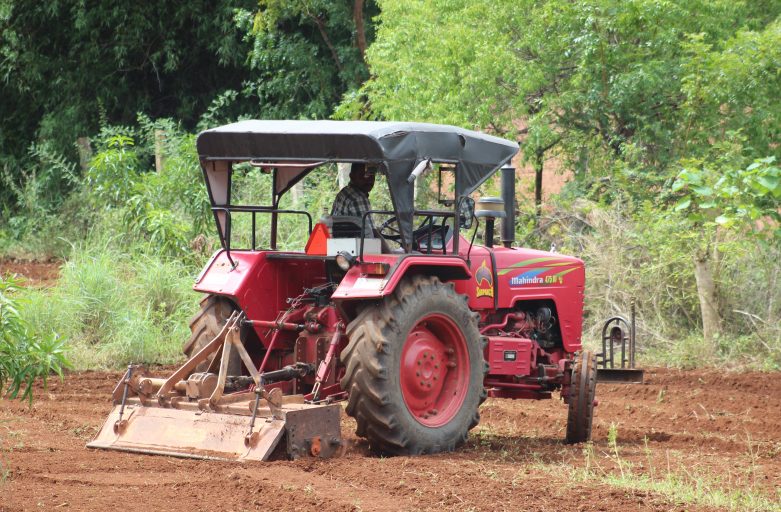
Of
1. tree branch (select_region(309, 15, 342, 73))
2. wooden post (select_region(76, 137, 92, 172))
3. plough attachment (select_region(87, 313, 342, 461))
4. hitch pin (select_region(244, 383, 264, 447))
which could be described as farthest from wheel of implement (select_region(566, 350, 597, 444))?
tree branch (select_region(309, 15, 342, 73))

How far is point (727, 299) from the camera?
14.8 m

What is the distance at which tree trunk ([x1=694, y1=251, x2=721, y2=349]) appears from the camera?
47.5 ft

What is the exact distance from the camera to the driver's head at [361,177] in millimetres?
9265

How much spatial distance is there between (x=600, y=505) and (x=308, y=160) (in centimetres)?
324

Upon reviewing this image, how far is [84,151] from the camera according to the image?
23.5m

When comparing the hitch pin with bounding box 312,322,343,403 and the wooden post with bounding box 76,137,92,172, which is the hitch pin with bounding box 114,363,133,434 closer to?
the hitch pin with bounding box 312,322,343,403

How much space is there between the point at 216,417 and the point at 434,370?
1722 mm

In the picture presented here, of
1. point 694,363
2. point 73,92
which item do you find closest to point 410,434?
point 694,363

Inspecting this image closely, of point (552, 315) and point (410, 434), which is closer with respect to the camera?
point (410, 434)

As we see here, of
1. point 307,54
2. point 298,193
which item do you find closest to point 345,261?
point 298,193

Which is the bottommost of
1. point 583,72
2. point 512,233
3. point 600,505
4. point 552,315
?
point 600,505

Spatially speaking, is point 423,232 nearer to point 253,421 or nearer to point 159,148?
point 253,421

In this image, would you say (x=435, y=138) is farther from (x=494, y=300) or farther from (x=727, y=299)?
(x=727, y=299)

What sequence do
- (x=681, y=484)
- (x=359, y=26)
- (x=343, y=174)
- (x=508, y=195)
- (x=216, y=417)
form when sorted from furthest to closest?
(x=359, y=26)
(x=343, y=174)
(x=508, y=195)
(x=216, y=417)
(x=681, y=484)
